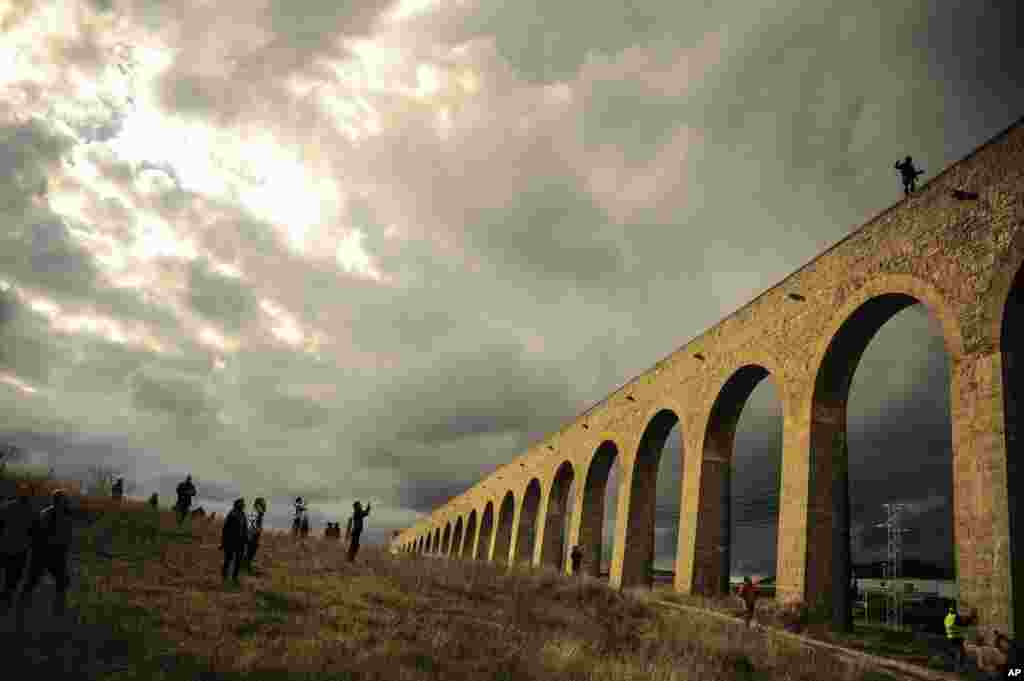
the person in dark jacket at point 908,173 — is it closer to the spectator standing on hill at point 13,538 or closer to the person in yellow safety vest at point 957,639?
the person in yellow safety vest at point 957,639

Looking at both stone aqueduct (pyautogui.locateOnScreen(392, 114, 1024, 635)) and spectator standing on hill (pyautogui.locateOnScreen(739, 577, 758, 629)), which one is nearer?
stone aqueduct (pyautogui.locateOnScreen(392, 114, 1024, 635))

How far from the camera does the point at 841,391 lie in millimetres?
13812

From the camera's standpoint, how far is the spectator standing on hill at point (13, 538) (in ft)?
23.5

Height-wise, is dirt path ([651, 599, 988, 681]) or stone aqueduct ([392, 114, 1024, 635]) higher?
stone aqueduct ([392, 114, 1024, 635])

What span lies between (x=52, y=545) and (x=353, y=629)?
3.43 m

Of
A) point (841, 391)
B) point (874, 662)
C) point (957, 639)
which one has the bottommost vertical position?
point (874, 662)

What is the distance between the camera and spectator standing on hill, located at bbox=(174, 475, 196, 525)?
1802cm

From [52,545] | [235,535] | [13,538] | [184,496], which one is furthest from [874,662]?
[184,496]

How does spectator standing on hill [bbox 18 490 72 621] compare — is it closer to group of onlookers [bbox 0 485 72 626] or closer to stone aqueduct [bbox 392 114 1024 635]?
group of onlookers [bbox 0 485 72 626]

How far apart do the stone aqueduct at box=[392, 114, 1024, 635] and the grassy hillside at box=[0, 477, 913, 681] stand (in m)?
2.68

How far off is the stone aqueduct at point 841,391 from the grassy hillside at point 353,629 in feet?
8.79

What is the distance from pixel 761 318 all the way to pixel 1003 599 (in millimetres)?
8423

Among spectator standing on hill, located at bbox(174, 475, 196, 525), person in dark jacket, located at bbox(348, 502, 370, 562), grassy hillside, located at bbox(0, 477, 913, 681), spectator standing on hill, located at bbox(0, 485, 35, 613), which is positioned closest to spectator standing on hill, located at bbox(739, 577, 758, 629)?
grassy hillside, located at bbox(0, 477, 913, 681)

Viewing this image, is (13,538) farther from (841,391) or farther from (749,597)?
(841,391)
